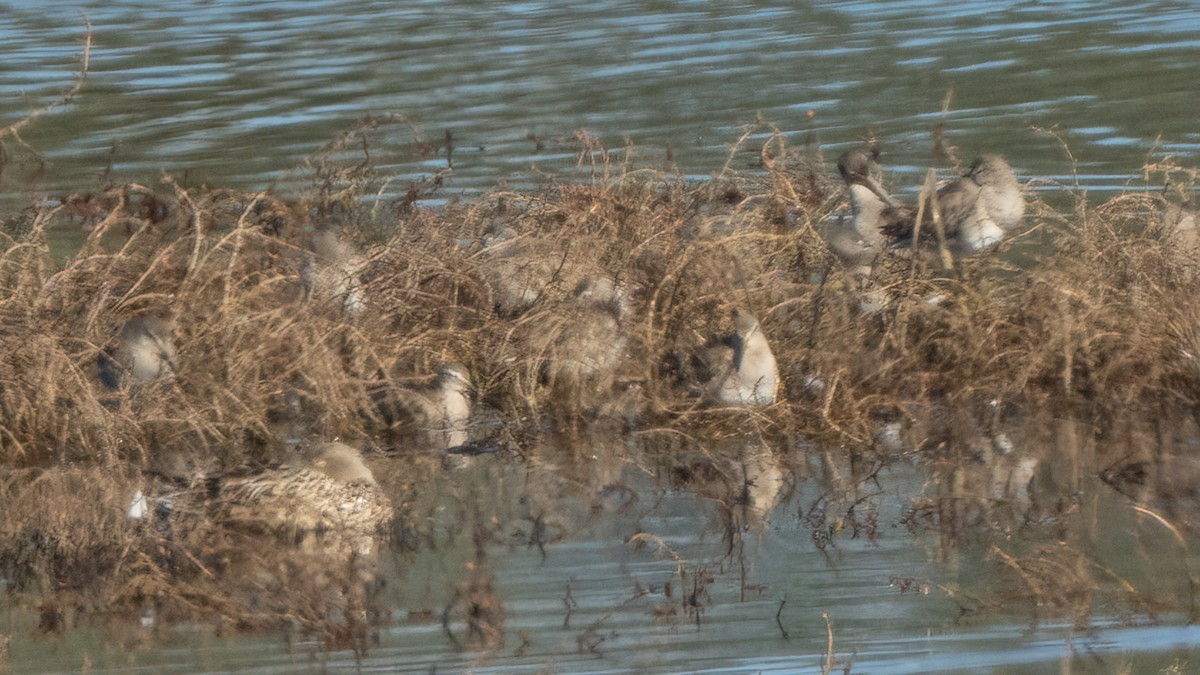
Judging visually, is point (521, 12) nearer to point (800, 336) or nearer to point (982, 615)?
point (800, 336)

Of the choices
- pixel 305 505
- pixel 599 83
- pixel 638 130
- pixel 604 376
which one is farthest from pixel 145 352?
pixel 599 83

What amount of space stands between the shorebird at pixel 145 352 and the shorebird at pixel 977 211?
317cm

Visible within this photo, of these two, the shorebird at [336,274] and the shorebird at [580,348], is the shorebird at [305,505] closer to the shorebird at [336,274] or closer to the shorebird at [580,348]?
the shorebird at [580,348]

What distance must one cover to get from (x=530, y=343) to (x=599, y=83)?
9577mm

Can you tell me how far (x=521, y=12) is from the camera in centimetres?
2311

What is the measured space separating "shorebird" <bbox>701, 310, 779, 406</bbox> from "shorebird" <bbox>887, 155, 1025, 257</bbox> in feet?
3.90

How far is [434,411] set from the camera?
7.41 meters

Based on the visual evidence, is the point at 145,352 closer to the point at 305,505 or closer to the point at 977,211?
the point at 305,505

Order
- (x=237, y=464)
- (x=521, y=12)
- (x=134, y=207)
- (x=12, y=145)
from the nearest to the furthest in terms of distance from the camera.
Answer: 1. (x=237, y=464)
2. (x=134, y=207)
3. (x=12, y=145)
4. (x=521, y=12)

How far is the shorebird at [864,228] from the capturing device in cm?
810

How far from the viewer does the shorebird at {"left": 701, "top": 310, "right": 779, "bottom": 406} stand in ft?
23.5

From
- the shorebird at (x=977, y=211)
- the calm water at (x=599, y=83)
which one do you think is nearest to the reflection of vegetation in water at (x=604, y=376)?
the shorebird at (x=977, y=211)

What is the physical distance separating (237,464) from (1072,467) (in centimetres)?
322

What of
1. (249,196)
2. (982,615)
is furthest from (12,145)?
(982,615)
